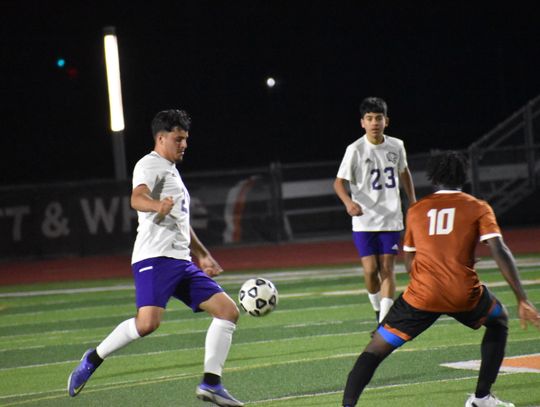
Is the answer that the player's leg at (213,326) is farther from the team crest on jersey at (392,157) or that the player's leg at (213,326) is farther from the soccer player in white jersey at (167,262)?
the team crest on jersey at (392,157)

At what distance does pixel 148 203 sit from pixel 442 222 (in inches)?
76.3

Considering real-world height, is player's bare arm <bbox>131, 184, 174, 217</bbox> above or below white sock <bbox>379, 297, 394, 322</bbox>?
above

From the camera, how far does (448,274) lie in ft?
20.4

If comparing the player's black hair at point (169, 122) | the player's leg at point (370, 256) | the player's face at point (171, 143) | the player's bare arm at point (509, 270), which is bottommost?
the player's leg at point (370, 256)

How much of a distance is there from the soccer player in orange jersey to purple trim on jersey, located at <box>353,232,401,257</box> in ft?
12.1

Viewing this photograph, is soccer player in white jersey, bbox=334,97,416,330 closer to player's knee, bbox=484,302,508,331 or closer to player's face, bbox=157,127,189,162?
player's face, bbox=157,127,189,162

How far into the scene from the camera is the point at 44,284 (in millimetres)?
18938

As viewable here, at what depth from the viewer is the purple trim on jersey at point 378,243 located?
33.3 ft

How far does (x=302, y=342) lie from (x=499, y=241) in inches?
173

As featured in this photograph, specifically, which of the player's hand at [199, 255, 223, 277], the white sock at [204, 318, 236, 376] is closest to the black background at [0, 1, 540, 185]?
the player's hand at [199, 255, 223, 277]

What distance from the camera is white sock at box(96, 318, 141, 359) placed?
24.6 ft

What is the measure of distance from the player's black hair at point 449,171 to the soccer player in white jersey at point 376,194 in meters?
3.60

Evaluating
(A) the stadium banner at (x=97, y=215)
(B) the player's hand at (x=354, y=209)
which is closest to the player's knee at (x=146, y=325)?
(B) the player's hand at (x=354, y=209)

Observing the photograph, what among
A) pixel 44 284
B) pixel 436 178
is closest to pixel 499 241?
pixel 436 178
